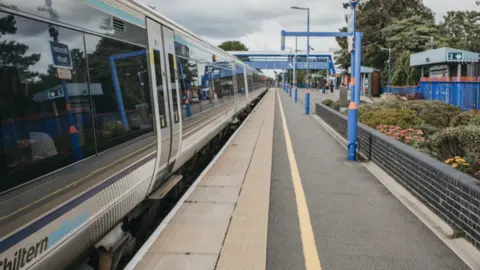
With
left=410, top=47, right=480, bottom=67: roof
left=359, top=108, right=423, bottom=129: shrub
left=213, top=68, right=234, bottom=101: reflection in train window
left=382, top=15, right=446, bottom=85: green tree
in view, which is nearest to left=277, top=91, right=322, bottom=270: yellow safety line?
left=359, top=108, right=423, bottom=129: shrub

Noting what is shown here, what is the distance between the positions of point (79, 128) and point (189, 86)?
4.80 meters

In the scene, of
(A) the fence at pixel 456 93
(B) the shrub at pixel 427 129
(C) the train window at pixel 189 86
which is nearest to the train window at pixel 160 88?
(C) the train window at pixel 189 86

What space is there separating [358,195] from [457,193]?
6.48ft

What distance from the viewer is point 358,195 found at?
21.8ft

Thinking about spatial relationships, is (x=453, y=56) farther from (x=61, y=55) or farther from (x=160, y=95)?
(x=61, y=55)

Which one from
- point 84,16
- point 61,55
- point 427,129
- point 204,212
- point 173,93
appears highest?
point 84,16

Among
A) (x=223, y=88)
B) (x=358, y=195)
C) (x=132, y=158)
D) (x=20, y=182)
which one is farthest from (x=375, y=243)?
(x=223, y=88)

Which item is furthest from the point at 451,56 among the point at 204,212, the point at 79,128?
the point at 79,128

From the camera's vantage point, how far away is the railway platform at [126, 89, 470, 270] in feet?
13.9

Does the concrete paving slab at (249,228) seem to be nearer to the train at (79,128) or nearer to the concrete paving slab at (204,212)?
the concrete paving slab at (204,212)

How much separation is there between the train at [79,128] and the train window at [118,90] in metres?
0.01

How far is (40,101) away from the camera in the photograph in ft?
10.5

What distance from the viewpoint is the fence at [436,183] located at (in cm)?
448

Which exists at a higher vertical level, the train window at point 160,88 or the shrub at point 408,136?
Result: the train window at point 160,88
